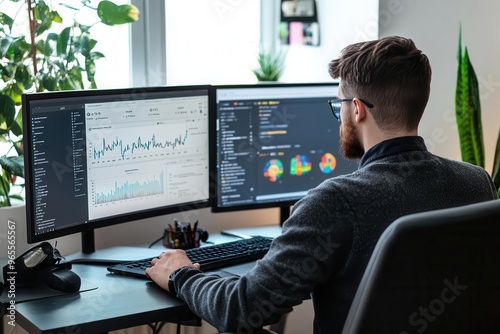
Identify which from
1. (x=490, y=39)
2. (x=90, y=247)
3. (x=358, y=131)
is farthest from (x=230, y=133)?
A: (x=490, y=39)

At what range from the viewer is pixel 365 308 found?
1.36 m

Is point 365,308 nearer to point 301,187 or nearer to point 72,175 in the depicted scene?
point 72,175

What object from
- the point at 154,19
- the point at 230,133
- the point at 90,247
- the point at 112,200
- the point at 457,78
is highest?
the point at 154,19

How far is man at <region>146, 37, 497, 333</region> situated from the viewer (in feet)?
5.09

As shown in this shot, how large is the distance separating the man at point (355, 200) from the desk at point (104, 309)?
0.08 metres

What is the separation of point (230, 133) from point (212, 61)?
618mm

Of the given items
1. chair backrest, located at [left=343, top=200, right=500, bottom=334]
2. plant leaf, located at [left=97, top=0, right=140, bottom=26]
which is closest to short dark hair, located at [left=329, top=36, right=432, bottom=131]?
chair backrest, located at [left=343, top=200, right=500, bottom=334]

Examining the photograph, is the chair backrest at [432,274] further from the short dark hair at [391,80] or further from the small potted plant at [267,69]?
the small potted plant at [267,69]

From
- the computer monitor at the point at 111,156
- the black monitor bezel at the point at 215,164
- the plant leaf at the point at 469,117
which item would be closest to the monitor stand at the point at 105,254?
the computer monitor at the point at 111,156

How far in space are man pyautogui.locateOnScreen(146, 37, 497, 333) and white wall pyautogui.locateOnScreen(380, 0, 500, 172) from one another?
1199 millimetres

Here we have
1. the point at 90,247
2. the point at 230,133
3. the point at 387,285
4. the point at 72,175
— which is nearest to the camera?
the point at 387,285

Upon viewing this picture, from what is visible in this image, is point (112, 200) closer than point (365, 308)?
No

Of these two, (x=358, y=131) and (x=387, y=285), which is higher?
(x=358, y=131)

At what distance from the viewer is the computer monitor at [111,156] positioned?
2021mm
